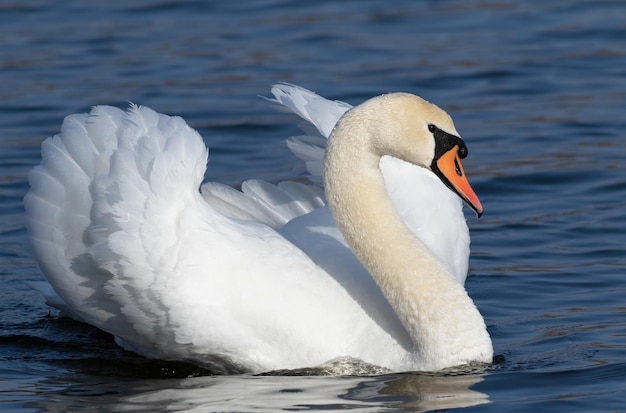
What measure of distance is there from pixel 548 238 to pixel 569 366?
260 cm

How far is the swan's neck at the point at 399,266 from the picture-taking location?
22.7 ft

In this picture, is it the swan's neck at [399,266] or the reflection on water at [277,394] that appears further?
the swan's neck at [399,266]

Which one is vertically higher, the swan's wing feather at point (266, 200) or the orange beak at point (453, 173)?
the swan's wing feather at point (266, 200)

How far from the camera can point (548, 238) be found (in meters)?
9.59

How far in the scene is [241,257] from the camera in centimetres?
695

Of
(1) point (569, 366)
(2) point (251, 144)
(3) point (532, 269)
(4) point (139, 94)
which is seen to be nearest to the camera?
(1) point (569, 366)

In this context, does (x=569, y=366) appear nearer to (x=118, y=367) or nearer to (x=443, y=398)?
(x=443, y=398)

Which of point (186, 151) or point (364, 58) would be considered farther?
point (364, 58)

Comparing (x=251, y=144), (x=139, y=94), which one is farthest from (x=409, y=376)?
(x=139, y=94)

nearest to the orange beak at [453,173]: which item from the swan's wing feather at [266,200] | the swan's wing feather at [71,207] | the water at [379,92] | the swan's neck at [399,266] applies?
the swan's neck at [399,266]

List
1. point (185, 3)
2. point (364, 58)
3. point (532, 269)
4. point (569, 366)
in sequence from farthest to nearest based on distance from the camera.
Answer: point (185, 3) → point (364, 58) → point (532, 269) → point (569, 366)

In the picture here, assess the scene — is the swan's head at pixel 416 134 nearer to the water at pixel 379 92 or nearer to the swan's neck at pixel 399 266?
the swan's neck at pixel 399 266

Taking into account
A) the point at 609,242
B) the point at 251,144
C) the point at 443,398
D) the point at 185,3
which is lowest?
the point at 443,398

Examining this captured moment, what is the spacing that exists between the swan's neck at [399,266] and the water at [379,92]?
174 mm
